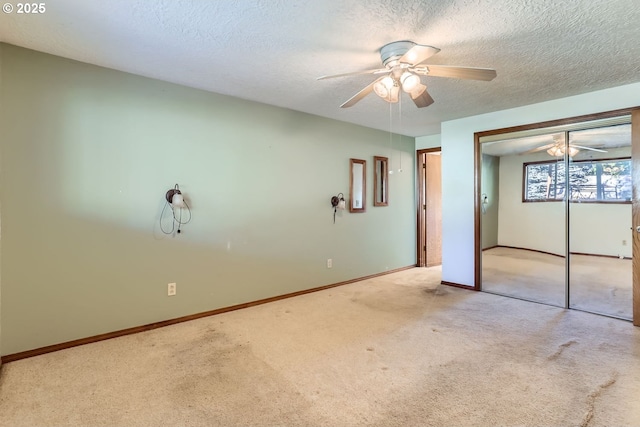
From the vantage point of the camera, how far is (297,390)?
77.0 inches

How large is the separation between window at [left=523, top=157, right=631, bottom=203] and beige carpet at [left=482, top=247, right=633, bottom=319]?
659 mm

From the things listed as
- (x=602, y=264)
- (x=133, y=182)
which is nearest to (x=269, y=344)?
(x=133, y=182)

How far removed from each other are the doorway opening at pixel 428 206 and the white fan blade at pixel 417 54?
11.3 ft

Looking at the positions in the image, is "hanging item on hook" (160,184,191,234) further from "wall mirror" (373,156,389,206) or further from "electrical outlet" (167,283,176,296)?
"wall mirror" (373,156,389,206)

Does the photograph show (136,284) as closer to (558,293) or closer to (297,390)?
(297,390)

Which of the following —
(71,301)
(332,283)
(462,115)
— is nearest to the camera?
(71,301)

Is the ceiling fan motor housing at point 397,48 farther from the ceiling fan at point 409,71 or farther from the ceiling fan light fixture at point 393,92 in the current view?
the ceiling fan light fixture at point 393,92

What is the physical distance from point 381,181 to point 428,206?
1.16 m

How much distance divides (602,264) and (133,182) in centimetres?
473

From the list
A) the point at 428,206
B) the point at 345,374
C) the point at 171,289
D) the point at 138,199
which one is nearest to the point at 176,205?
the point at 138,199

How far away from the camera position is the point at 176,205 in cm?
293

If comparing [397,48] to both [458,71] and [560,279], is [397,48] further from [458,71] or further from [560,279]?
[560,279]

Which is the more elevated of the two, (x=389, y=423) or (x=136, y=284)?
(x=136, y=284)

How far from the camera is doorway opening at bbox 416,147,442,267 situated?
5516mm
